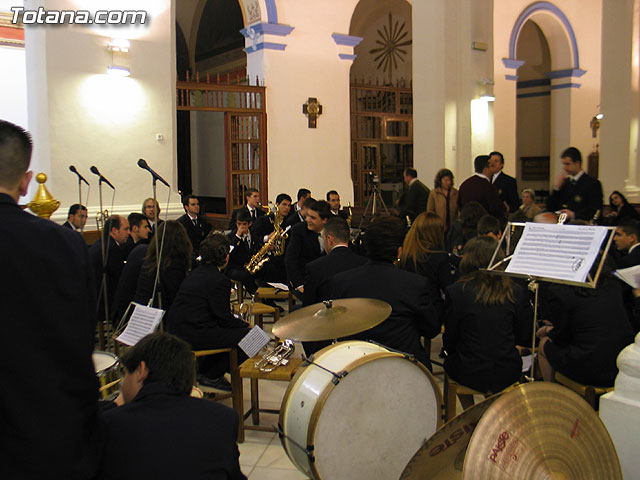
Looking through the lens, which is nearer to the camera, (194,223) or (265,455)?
(265,455)

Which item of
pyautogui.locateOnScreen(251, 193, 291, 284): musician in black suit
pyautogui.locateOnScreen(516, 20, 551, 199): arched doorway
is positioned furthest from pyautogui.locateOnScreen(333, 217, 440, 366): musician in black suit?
pyautogui.locateOnScreen(516, 20, 551, 199): arched doorway

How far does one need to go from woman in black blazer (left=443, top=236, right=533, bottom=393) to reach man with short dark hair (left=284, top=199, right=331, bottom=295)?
2243 mm

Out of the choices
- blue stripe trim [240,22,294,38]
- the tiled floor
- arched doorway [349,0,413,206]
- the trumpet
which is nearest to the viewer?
the tiled floor

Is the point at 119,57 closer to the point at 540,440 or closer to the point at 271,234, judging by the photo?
the point at 271,234

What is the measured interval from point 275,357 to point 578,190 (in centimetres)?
435

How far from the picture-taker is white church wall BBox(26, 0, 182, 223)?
26.0 ft

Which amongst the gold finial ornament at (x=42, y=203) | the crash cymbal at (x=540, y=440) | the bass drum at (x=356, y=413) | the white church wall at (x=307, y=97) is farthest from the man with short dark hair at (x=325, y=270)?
the white church wall at (x=307, y=97)

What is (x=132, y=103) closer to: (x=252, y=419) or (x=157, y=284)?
(x=157, y=284)

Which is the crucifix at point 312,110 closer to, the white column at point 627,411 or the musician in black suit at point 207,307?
the musician in black suit at point 207,307

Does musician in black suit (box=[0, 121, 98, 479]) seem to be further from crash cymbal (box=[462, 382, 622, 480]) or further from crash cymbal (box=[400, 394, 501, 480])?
crash cymbal (box=[462, 382, 622, 480])

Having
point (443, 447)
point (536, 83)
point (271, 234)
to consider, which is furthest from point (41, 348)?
point (536, 83)

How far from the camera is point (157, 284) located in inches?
175

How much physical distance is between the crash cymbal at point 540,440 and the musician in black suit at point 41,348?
1162 mm

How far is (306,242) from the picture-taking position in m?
6.17
